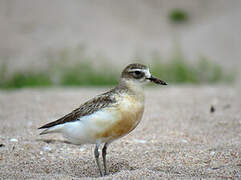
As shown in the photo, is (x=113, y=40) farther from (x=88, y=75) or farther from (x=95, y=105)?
(x=95, y=105)

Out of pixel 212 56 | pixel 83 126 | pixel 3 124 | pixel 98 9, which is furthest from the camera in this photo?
pixel 98 9

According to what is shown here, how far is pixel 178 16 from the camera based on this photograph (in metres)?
19.1

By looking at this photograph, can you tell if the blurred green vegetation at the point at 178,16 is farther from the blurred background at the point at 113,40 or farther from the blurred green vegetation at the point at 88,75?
the blurred green vegetation at the point at 88,75

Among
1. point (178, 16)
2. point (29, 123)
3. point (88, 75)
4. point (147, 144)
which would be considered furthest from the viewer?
point (178, 16)

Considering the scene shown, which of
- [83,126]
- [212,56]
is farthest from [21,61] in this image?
[83,126]

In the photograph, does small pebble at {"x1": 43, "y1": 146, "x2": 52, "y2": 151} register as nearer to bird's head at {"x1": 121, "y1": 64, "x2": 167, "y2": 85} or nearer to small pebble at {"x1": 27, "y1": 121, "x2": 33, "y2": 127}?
small pebble at {"x1": 27, "y1": 121, "x2": 33, "y2": 127}

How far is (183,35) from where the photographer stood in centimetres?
1789

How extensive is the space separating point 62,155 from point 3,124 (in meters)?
1.76

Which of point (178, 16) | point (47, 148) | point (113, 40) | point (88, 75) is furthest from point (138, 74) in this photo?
point (178, 16)

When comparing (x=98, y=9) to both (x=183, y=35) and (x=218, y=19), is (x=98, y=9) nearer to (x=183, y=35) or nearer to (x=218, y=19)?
(x=183, y=35)

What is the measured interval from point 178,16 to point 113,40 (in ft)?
12.6

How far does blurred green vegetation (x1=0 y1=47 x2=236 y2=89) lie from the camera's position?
1160cm

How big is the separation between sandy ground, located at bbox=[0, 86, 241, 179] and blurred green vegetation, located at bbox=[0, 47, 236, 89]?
2.48 m

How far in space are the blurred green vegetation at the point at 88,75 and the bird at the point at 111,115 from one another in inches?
265
